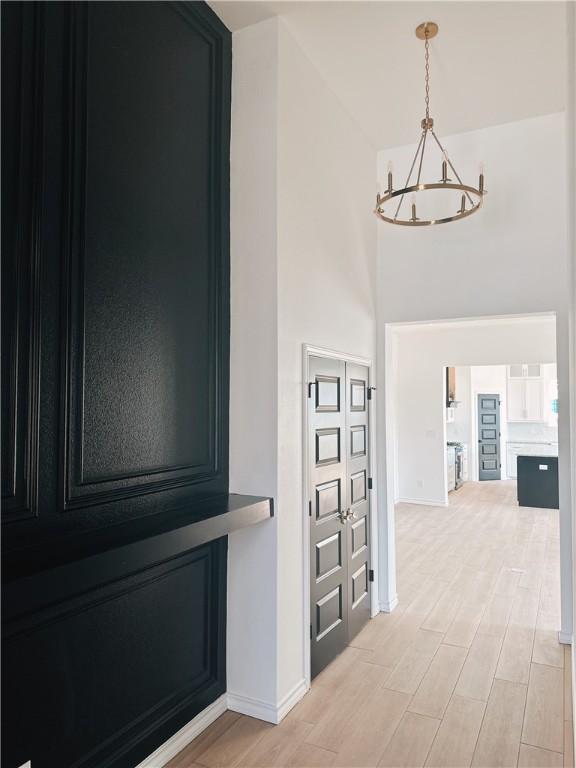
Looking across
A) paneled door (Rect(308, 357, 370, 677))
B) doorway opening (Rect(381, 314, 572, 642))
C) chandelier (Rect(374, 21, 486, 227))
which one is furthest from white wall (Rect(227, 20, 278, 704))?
doorway opening (Rect(381, 314, 572, 642))

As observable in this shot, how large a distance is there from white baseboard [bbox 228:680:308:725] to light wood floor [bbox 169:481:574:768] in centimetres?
4

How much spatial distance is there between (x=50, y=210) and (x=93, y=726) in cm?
200

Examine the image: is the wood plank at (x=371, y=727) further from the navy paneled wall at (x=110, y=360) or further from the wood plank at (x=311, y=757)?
the navy paneled wall at (x=110, y=360)

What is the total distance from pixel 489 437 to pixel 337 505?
8.85m

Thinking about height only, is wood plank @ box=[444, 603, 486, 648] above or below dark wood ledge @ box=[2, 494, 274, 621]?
below

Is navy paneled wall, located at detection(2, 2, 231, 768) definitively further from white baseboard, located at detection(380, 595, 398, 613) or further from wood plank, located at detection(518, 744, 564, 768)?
white baseboard, located at detection(380, 595, 398, 613)

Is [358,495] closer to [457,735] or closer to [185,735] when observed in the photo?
[457,735]

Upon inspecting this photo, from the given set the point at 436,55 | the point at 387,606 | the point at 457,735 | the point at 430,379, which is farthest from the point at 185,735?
the point at 430,379

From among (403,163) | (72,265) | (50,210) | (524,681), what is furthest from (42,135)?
(524,681)

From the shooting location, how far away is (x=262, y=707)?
274 centimetres

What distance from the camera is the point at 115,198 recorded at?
2.19 meters

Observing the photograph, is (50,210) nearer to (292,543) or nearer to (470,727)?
(292,543)

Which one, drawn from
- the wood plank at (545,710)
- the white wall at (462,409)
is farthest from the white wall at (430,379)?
the wood plank at (545,710)

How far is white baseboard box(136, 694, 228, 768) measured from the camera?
7.68 ft
